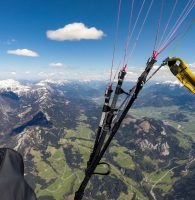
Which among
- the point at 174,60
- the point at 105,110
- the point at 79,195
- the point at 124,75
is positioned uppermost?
the point at 174,60

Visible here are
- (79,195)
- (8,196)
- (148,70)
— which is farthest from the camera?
(79,195)

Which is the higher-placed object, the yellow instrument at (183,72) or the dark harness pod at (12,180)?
the yellow instrument at (183,72)

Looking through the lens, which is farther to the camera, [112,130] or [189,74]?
[189,74]

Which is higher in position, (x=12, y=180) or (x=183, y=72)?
(x=183, y=72)

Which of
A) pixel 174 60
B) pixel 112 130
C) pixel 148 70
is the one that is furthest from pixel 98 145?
pixel 174 60

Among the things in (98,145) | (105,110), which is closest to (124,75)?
(105,110)

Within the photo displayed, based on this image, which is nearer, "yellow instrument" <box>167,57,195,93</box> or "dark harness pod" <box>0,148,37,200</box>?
"dark harness pod" <box>0,148,37,200</box>

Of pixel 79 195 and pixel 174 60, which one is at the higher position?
pixel 174 60

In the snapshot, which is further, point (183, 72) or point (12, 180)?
point (183, 72)

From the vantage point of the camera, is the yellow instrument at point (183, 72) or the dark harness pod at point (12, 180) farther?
the yellow instrument at point (183, 72)

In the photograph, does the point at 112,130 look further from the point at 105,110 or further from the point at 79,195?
the point at 79,195

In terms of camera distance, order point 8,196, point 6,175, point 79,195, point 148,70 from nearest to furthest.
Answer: point 8,196 → point 6,175 → point 148,70 → point 79,195
